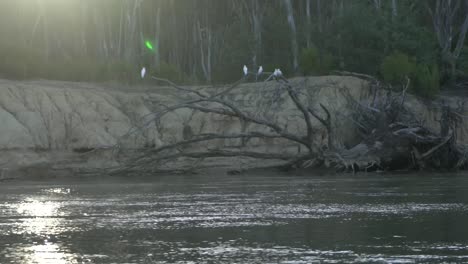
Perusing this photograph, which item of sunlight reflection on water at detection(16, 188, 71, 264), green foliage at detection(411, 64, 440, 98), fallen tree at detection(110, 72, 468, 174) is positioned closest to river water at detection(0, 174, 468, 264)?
sunlight reflection on water at detection(16, 188, 71, 264)

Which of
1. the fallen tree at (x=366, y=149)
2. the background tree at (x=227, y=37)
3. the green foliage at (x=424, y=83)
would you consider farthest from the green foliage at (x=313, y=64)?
the fallen tree at (x=366, y=149)

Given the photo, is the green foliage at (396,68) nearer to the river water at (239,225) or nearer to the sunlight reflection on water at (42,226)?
the river water at (239,225)

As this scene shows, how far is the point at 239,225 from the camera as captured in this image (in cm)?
1258

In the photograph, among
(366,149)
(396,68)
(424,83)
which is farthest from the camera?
(396,68)

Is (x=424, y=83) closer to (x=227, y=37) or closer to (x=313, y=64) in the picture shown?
(x=313, y=64)

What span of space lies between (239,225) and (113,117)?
25.7 metres

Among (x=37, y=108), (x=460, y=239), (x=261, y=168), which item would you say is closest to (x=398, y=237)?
(x=460, y=239)

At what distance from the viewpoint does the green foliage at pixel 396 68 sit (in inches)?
1615

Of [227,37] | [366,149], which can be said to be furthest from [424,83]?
[227,37]

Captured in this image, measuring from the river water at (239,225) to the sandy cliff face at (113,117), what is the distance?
13134mm

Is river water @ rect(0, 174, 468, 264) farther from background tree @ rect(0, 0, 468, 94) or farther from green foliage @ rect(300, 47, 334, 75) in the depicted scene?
background tree @ rect(0, 0, 468, 94)

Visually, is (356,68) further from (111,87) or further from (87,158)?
(87,158)

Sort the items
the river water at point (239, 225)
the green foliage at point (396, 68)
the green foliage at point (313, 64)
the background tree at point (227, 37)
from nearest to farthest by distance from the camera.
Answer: the river water at point (239, 225)
the green foliage at point (396, 68)
the green foliage at point (313, 64)
the background tree at point (227, 37)

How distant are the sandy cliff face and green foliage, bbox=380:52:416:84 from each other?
3.94 feet
